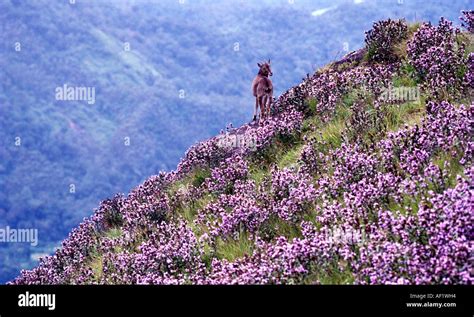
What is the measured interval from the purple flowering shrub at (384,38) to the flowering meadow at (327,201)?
0.35 metres

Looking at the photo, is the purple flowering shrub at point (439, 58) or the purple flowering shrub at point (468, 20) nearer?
the purple flowering shrub at point (439, 58)

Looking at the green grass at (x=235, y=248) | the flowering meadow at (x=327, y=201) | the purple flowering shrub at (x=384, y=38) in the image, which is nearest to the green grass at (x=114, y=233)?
the flowering meadow at (x=327, y=201)

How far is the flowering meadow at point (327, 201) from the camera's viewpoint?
188 inches

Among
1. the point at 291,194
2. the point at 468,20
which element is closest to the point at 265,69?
the point at 468,20

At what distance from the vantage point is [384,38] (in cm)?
1270

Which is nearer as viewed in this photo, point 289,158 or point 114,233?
point 289,158

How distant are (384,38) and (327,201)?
24.9ft

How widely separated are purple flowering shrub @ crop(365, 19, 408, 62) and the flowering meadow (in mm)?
349

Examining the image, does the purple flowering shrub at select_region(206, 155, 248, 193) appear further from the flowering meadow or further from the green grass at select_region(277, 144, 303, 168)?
the green grass at select_region(277, 144, 303, 168)

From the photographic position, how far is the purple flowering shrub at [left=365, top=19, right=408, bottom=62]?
12.4m

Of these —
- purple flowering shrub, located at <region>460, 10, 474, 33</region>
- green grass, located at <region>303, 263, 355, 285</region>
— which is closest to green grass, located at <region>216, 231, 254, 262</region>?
green grass, located at <region>303, 263, 355, 285</region>

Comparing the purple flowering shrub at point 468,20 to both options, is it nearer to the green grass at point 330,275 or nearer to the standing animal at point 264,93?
the standing animal at point 264,93

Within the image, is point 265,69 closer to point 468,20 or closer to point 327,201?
point 468,20
